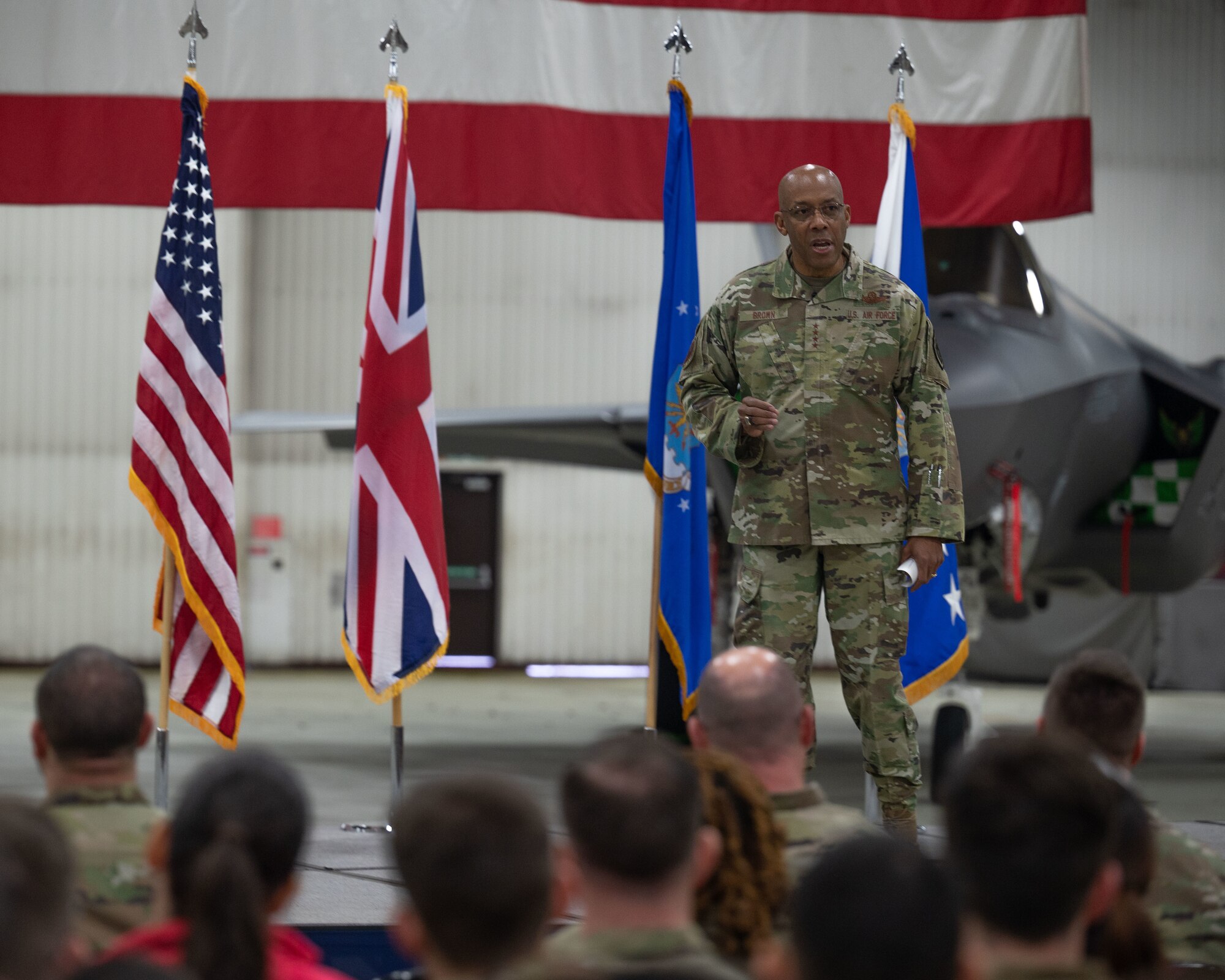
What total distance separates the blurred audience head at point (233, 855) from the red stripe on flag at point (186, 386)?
3.55 metres

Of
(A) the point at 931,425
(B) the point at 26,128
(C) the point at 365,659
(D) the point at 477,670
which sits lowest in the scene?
(D) the point at 477,670

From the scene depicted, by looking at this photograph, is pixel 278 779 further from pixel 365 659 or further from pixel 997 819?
pixel 365 659

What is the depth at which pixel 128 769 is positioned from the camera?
8.36ft

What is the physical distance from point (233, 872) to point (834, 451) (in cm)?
306

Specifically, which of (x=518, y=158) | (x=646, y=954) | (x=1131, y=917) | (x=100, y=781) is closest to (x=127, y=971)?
(x=646, y=954)

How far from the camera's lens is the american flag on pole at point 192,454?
536cm

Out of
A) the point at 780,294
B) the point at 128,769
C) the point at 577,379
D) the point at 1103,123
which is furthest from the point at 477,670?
the point at 128,769

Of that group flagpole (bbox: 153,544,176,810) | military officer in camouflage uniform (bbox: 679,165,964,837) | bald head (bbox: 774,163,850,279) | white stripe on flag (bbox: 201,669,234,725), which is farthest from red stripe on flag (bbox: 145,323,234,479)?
bald head (bbox: 774,163,850,279)

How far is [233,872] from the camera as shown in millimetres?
1731

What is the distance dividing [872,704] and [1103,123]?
589 inches

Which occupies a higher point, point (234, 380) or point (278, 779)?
point (234, 380)

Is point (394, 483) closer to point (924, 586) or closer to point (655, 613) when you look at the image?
point (655, 613)

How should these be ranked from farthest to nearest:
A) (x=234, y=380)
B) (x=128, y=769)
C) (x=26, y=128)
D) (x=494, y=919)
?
(x=234, y=380) < (x=26, y=128) < (x=128, y=769) < (x=494, y=919)

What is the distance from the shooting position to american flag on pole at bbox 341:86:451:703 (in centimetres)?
542
